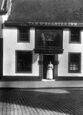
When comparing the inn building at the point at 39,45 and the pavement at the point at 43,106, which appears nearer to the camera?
the pavement at the point at 43,106

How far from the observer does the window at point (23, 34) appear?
27078 mm

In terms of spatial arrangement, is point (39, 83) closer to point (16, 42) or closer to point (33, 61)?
point (33, 61)

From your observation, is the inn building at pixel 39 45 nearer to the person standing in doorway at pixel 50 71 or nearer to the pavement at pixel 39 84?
the person standing in doorway at pixel 50 71

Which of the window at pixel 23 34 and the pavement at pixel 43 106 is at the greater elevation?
the window at pixel 23 34

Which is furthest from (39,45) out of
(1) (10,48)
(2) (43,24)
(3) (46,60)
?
(1) (10,48)

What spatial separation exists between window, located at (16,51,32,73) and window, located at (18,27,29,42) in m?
1.08

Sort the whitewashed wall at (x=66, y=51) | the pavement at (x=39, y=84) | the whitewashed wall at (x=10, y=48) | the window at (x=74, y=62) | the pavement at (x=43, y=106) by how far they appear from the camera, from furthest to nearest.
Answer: the window at (x=74, y=62)
the whitewashed wall at (x=66, y=51)
the whitewashed wall at (x=10, y=48)
the pavement at (x=39, y=84)
the pavement at (x=43, y=106)

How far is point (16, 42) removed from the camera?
26891 mm

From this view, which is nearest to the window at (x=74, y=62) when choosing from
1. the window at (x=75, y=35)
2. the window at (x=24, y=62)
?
the window at (x=75, y=35)

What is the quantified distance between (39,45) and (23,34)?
1617 mm

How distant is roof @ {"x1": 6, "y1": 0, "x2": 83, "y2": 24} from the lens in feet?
89.9

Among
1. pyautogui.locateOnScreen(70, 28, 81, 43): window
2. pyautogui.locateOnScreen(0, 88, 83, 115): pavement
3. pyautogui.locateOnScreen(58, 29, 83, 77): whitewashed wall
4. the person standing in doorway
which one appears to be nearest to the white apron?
the person standing in doorway

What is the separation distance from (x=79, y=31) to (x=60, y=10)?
9.26ft

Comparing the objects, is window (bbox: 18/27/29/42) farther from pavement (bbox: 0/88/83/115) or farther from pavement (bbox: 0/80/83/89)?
pavement (bbox: 0/88/83/115)
